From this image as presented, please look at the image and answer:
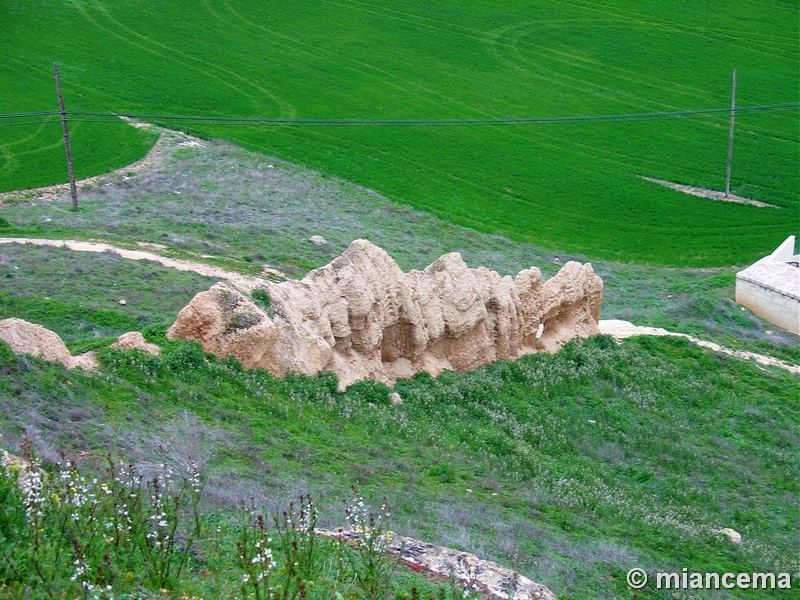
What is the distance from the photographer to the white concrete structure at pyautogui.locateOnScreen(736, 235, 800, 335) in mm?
37438

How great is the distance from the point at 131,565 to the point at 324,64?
61.6m

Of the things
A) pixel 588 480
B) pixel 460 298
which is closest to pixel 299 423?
pixel 588 480

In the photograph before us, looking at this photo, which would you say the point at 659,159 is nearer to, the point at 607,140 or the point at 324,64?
the point at 607,140

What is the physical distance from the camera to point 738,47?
75.3m

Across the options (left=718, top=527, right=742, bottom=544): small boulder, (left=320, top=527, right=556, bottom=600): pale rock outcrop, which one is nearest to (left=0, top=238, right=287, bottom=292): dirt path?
(left=718, top=527, right=742, bottom=544): small boulder

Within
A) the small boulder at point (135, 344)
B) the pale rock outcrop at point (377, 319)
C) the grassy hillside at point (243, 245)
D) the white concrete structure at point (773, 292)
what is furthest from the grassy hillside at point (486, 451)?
the white concrete structure at point (773, 292)

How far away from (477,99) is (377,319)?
45.4 meters

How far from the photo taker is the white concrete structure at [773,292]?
3744cm

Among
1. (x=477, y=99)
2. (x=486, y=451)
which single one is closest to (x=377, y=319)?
(x=486, y=451)

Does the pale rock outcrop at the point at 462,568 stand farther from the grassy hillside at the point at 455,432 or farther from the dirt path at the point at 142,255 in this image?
the dirt path at the point at 142,255

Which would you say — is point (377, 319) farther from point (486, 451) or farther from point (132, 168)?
point (132, 168)

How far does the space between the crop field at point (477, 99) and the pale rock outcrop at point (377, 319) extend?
2386 cm

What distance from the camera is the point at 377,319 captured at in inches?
874

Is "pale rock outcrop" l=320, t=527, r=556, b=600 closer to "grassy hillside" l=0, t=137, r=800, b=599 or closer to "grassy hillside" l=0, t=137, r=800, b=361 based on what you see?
"grassy hillside" l=0, t=137, r=800, b=599
